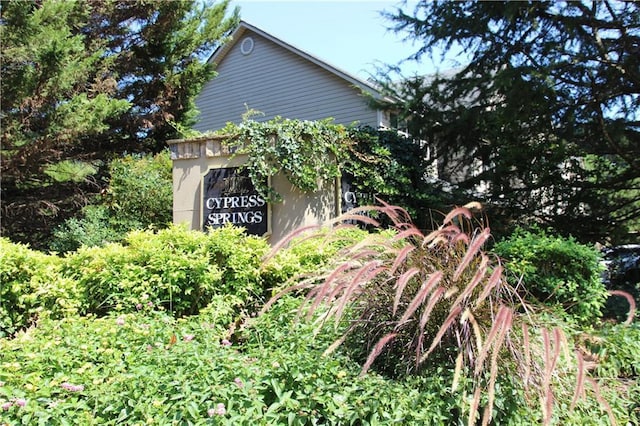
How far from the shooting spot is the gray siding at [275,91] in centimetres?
1385

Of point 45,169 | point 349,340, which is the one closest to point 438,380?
point 349,340

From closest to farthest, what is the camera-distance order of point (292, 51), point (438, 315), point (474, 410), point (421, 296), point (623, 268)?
point (474, 410) < point (421, 296) < point (438, 315) < point (623, 268) < point (292, 51)

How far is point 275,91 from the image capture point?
15000 mm

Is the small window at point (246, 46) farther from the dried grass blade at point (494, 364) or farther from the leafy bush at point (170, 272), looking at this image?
the dried grass blade at point (494, 364)

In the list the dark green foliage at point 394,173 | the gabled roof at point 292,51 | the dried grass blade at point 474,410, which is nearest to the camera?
the dried grass blade at point 474,410

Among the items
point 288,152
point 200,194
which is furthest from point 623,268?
point 200,194

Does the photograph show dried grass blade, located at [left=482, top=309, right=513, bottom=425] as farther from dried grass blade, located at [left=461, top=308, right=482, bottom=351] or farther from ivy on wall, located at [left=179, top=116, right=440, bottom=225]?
ivy on wall, located at [left=179, top=116, right=440, bottom=225]

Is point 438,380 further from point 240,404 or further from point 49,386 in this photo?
point 49,386

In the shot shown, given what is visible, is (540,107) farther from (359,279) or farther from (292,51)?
(292,51)

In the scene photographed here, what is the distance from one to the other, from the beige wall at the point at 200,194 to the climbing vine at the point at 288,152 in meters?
0.14

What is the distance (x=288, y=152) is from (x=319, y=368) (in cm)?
449

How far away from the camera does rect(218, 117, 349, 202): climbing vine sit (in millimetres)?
6586

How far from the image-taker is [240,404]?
210 centimetres

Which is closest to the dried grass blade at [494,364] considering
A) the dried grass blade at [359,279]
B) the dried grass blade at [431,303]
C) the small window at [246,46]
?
the dried grass blade at [431,303]
